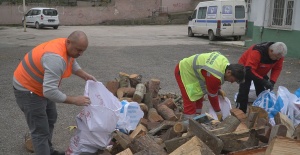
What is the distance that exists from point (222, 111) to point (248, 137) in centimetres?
116

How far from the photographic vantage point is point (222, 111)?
15.1 feet

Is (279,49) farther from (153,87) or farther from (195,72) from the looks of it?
(153,87)

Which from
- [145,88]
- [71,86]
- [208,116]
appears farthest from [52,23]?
[208,116]

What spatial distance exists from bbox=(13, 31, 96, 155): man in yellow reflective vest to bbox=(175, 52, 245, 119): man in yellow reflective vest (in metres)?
1.39

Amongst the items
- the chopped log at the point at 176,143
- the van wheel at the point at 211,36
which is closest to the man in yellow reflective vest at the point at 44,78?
the chopped log at the point at 176,143

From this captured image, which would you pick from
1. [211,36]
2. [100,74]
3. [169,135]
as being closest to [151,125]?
[169,135]

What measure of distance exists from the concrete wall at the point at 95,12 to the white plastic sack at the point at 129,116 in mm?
29813

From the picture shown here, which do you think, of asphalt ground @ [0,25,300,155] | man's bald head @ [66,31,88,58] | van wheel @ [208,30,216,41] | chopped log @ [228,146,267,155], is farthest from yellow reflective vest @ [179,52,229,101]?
van wheel @ [208,30,216,41]

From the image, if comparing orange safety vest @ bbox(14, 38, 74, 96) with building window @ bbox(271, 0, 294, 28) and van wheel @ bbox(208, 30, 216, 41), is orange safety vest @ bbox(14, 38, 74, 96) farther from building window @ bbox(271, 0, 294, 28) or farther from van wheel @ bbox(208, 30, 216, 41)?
van wheel @ bbox(208, 30, 216, 41)

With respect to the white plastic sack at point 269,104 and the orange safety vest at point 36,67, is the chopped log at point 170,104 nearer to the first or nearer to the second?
Result: the white plastic sack at point 269,104

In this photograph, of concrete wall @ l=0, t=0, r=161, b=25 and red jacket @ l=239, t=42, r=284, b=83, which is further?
concrete wall @ l=0, t=0, r=161, b=25

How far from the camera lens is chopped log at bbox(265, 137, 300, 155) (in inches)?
105

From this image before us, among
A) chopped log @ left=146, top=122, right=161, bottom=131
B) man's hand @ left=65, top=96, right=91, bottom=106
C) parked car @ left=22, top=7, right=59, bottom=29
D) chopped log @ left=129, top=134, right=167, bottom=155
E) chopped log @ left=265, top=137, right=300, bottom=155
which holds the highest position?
parked car @ left=22, top=7, right=59, bottom=29

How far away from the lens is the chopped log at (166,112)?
471 cm
